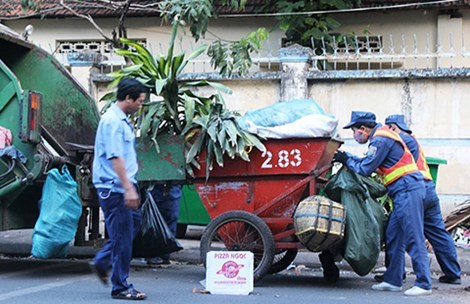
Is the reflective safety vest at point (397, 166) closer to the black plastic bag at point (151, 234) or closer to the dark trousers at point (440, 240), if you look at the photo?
the dark trousers at point (440, 240)

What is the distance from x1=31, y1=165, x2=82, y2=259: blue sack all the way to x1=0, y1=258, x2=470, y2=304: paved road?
1.00 ft

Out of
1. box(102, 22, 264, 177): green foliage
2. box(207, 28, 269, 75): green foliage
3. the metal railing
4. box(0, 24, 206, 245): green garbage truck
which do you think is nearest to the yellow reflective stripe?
box(102, 22, 264, 177): green foliage

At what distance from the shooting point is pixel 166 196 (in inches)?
326

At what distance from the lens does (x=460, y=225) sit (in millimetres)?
9734

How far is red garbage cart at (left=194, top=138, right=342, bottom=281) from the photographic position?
22.9 ft

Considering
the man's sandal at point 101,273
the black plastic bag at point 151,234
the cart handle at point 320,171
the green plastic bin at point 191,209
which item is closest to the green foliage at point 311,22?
the green plastic bin at point 191,209

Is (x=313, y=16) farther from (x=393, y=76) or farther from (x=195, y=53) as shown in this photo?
(x=195, y=53)

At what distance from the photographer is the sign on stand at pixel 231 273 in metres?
6.52

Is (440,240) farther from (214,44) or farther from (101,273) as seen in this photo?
(214,44)

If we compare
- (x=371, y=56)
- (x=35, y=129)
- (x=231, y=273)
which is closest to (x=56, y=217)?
(x=35, y=129)

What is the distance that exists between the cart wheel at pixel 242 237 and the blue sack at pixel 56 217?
126 centimetres

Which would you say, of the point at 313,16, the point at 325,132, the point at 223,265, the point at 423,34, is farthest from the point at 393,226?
the point at 423,34

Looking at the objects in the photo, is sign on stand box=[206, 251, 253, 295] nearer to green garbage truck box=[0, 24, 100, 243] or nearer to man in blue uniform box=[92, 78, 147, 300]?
man in blue uniform box=[92, 78, 147, 300]

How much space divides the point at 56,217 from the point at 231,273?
1778 millimetres
